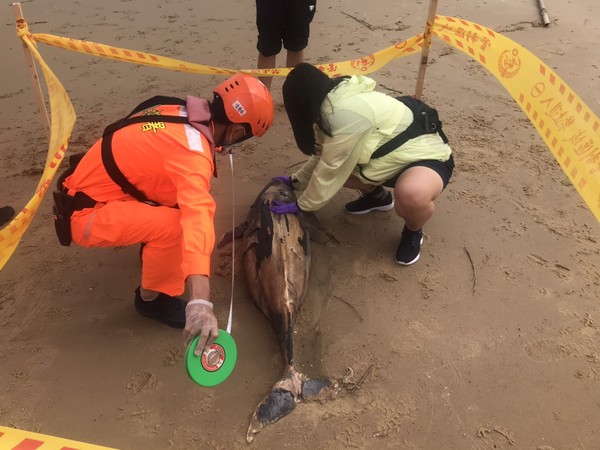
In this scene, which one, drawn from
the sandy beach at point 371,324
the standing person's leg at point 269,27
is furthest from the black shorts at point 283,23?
the sandy beach at point 371,324

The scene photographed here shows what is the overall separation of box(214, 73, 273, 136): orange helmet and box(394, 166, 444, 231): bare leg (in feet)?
3.17

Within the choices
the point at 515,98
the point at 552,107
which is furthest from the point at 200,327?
the point at 515,98

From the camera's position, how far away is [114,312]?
9.63 feet

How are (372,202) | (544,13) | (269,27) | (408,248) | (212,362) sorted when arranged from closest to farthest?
(212,362) → (408,248) → (372,202) → (269,27) → (544,13)

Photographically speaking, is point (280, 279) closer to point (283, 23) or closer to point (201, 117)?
point (201, 117)

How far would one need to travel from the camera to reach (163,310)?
2.84m

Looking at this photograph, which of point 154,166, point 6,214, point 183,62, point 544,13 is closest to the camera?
point 154,166

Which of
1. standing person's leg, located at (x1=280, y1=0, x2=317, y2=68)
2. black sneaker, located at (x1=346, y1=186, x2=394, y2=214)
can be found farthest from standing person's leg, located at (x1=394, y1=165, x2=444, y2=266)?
standing person's leg, located at (x1=280, y1=0, x2=317, y2=68)

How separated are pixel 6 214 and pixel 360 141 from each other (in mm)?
2514

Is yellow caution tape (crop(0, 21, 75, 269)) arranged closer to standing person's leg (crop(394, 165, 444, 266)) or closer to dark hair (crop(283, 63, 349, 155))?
dark hair (crop(283, 63, 349, 155))

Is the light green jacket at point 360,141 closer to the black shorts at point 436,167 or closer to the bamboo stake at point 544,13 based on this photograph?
the black shorts at point 436,167

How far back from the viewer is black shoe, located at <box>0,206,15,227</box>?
11.4ft

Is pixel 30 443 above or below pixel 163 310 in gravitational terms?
above

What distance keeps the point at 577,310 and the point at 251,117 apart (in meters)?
2.15
